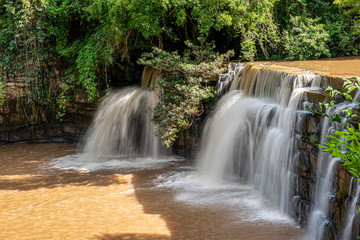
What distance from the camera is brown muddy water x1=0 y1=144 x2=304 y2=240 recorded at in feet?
22.7

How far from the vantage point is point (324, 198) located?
636 cm

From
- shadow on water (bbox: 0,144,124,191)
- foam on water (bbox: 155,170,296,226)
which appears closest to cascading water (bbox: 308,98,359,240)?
foam on water (bbox: 155,170,296,226)

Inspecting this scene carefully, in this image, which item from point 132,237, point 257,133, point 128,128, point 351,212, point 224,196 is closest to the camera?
point 351,212

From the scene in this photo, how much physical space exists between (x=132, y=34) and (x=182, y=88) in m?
2.83

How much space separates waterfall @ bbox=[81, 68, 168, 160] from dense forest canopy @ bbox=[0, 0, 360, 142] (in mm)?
916

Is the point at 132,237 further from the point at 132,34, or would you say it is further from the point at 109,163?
the point at 132,34

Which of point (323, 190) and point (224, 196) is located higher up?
point (323, 190)

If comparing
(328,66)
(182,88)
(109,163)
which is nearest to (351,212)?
(328,66)

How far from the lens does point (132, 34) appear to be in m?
12.1

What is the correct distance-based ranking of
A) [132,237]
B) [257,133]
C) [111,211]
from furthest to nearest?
1. [257,133]
2. [111,211]
3. [132,237]

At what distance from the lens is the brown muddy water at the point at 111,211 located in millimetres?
6922

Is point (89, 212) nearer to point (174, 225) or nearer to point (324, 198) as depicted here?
point (174, 225)

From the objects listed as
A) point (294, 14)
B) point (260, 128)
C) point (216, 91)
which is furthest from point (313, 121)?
point (294, 14)

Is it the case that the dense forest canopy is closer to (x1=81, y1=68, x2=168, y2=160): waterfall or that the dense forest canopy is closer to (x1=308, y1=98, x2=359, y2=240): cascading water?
(x1=81, y1=68, x2=168, y2=160): waterfall
